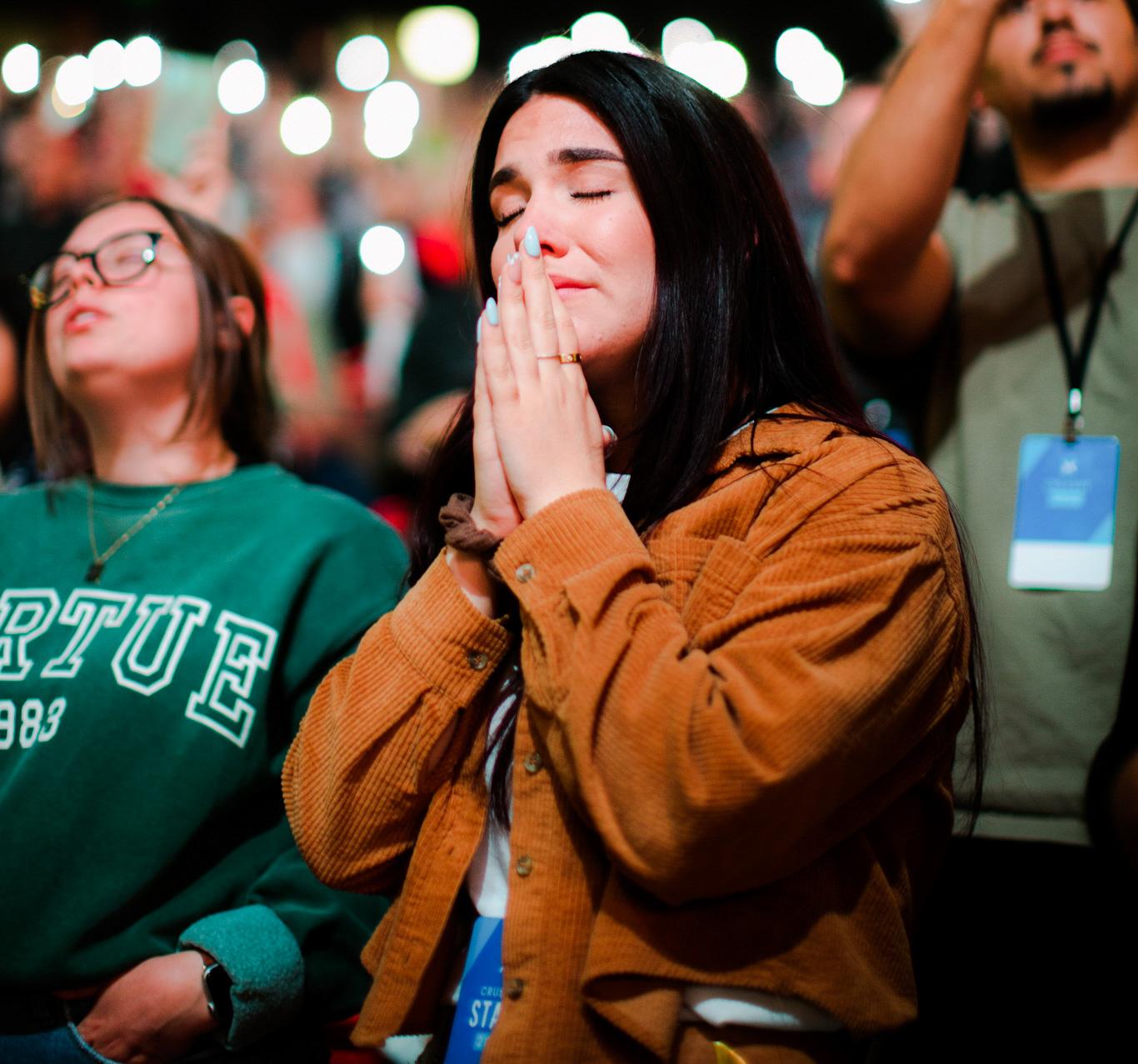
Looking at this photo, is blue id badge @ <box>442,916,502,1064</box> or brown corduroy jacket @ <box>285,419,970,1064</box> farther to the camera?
blue id badge @ <box>442,916,502,1064</box>

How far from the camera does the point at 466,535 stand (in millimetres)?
1121

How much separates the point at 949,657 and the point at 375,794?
0.58 metres

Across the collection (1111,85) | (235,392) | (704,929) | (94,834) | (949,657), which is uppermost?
(1111,85)

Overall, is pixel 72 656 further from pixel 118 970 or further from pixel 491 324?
pixel 491 324

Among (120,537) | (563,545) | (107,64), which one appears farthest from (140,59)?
(563,545)

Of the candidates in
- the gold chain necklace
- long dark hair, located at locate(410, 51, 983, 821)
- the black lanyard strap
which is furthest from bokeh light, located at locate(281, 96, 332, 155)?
long dark hair, located at locate(410, 51, 983, 821)

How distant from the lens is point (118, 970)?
4.71 ft

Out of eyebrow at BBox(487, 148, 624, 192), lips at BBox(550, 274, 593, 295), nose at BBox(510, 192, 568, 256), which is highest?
eyebrow at BBox(487, 148, 624, 192)

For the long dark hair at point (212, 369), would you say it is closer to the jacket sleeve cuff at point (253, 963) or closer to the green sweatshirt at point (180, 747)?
the green sweatshirt at point (180, 747)

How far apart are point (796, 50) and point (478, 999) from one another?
4.82m

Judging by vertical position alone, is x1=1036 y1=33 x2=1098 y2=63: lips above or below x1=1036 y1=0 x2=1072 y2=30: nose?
below

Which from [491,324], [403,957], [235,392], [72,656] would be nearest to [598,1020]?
[403,957]

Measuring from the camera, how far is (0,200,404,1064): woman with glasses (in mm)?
1429

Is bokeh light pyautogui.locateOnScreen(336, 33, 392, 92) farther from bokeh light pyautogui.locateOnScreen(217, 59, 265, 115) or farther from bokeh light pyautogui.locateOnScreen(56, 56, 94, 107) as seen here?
bokeh light pyautogui.locateOnScreen(56, 56, 94, 107)
